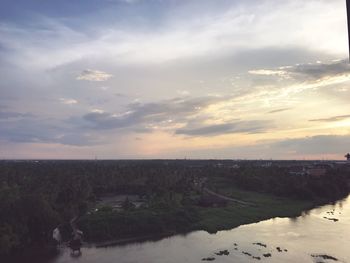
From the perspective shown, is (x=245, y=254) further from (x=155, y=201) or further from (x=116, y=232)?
(x=155, y=201)

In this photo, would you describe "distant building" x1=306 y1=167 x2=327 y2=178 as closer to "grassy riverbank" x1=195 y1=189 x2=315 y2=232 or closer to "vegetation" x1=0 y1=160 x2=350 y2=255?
"vegetation" x1=0 y1=160 x2=350 y2=255

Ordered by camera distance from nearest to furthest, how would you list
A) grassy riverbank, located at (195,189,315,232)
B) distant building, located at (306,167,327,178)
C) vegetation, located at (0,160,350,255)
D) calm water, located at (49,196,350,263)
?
calm water, located at (49,196,350,263)
vegetation, located at (0,160,350,255)
grassy riverbank, located at (195,189,315,232)
distant building, located at (306,167,327,178)

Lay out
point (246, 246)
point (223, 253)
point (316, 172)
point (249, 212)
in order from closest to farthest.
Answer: point (223, 253) < point (246, 246) < point (249, 212) < point (316, 172)

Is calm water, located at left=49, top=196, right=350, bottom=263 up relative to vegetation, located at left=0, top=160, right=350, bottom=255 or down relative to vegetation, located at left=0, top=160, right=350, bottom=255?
down

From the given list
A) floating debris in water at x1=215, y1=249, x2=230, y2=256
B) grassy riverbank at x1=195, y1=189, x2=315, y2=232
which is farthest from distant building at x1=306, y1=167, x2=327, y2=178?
floating debris in water at x1=215, y1=249, x2=230, y2=256

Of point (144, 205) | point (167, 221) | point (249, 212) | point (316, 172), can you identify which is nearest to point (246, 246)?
point (167, 221)

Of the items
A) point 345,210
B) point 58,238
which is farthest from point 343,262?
point 345,210

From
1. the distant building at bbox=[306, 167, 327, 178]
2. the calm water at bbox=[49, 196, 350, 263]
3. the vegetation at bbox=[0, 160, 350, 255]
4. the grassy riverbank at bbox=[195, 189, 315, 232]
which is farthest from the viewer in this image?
the distant building at bbox=[306, 167, 327, 178]

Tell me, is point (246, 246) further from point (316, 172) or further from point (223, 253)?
point (316, 172)
